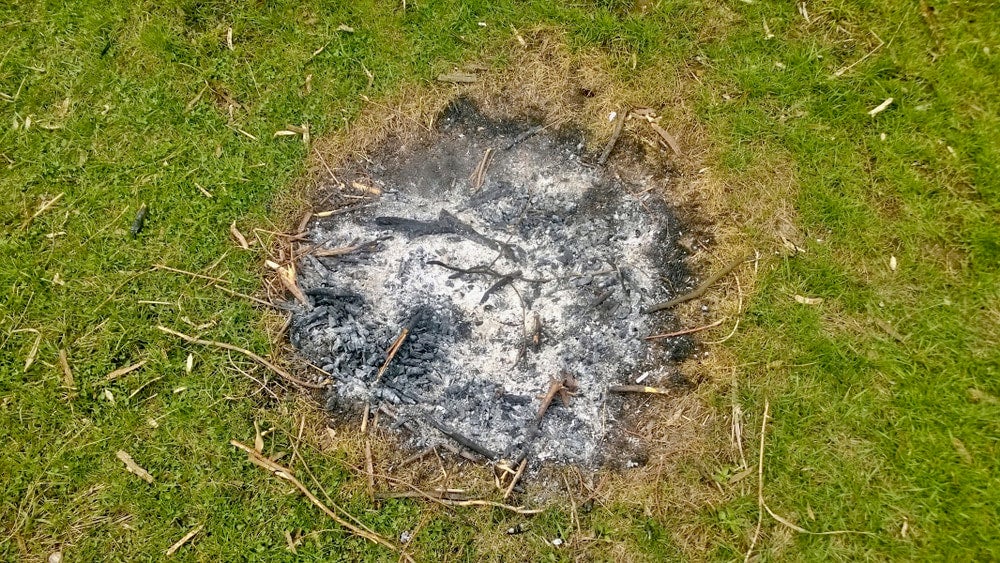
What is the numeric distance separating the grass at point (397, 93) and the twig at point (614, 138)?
0.27 metres

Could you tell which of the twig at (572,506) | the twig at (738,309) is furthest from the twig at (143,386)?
the twig at (738,309)

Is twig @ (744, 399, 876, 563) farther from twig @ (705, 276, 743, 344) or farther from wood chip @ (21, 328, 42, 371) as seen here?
wood chip @ (21, 328, 42, 371)

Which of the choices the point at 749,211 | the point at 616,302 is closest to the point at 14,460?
the point at 616,302

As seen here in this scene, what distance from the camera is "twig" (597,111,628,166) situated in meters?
3.55

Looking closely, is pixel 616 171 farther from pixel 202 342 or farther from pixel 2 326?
pixel 2 326

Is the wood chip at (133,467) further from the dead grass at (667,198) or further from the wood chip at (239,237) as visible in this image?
the wood chip at (239,237)

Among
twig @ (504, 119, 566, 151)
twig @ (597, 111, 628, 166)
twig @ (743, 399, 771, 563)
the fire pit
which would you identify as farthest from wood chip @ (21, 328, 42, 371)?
twig @ (743, 399, 771, 563)

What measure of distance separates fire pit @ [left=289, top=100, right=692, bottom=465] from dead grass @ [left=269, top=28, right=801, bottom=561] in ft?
0.43

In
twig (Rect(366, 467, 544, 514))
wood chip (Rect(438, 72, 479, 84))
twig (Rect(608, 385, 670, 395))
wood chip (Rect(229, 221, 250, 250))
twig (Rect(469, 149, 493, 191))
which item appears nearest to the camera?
twig (Rect(366, 467, 544, 514))

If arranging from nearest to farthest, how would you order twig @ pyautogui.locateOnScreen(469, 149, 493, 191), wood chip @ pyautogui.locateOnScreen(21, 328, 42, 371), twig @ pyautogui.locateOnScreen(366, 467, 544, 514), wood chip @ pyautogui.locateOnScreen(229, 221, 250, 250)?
twig @ pyautogui.locateOnScreen(366, 467, 544, 514), wood chip @ pyautogui.locateOnScreen(21, 328, 42, 371), wood chip @ pyautogui.locateOnScreen(229, 221, 250, 250), twig @ pyautogui.locateOnScreen(469, 149, 493, 191)

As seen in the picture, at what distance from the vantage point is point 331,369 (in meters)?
3.23

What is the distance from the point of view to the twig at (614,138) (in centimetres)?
355

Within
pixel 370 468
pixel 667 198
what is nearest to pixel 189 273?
pixel 370 468

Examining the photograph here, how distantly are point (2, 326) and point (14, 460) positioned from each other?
0.78 metres
